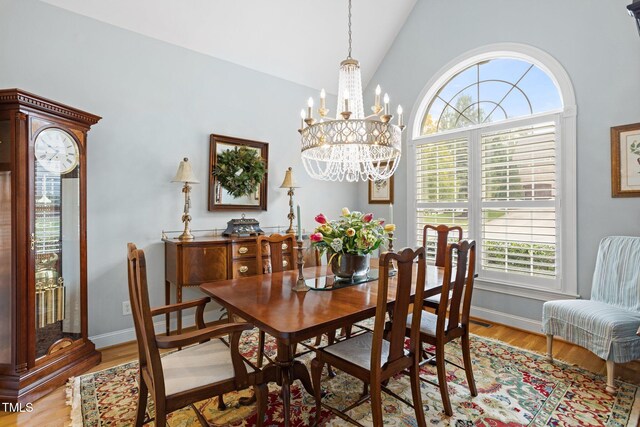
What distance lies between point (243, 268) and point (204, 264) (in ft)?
1.22

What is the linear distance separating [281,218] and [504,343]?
2681mm

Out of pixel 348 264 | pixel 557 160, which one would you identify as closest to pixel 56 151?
pixel 348 264

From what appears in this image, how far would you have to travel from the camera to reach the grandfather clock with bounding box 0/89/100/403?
2178 millimetres

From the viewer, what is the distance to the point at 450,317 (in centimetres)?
211

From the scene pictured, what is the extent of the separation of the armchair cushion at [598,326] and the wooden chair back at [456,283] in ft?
3.08

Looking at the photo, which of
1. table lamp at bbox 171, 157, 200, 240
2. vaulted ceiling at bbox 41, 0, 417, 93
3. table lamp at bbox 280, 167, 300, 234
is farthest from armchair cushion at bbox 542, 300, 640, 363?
vaulted ceiling at bbox 41, 0, 417, 93

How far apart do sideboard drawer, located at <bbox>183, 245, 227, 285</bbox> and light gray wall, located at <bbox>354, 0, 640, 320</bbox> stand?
→ 2.80m

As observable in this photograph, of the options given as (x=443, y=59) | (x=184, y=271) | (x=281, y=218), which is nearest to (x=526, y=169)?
(x=443, y=59)

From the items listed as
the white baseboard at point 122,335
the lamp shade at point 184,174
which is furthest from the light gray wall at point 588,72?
the lamp shade at point 184,174

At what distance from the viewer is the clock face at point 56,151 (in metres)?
2.33

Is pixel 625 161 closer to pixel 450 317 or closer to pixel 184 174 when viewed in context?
pixel 450 317

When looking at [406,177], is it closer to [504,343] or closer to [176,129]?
[504,343]

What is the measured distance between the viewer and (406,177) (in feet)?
14.3

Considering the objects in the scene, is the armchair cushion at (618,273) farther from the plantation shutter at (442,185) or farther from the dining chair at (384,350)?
the dining chair at (384,350)
